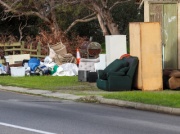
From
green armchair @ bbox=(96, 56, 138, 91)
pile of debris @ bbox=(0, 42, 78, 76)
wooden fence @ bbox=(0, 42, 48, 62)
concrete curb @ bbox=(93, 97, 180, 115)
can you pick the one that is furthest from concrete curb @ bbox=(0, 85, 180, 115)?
wooden fence @ bbox=(0, 42, 48, 62)

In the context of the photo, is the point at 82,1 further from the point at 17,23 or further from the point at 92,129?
the point at 92,129

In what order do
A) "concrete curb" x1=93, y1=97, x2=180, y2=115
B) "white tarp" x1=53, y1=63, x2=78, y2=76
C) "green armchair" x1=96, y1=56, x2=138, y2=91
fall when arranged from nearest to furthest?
"concrete curb" x1=93, y1=97, x2=180, y2=115 → "green armchair" x1=96, y1=56, x2=138, y2=91 → "white tarp" x1=53, y1=63, x2=78, y2=76

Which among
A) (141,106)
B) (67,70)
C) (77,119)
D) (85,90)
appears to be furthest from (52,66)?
(77,119)

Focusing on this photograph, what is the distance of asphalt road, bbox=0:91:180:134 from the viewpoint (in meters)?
12.2

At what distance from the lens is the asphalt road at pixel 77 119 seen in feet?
40.1

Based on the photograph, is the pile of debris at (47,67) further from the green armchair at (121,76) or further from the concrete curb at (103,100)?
the green armchair at (121,76)

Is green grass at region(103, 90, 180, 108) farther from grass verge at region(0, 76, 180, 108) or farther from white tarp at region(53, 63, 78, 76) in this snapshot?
white tarp at region(53, 63, 78, 76)

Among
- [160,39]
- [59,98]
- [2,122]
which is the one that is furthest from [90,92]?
[2,122]

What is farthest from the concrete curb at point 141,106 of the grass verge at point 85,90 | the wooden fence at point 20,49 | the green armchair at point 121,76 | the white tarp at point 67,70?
the wooden fence at point 20,49

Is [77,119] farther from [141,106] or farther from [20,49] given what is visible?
[20,49]

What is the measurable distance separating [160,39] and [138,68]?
1.33 meters

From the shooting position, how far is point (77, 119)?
45.7 feet

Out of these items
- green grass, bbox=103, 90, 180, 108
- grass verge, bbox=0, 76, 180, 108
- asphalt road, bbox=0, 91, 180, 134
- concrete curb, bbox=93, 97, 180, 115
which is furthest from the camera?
grass verge, bbox=0, 76, 180, 108

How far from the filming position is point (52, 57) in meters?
32.6
